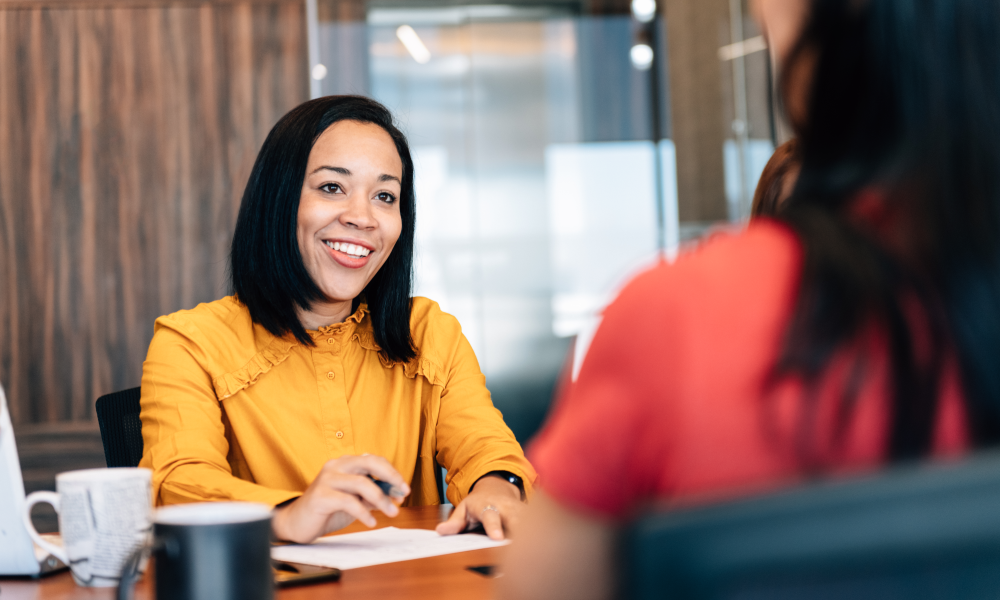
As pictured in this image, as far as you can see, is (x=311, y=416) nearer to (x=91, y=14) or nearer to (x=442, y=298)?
(x=442, y=298)

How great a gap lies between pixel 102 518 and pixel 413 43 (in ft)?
10.4

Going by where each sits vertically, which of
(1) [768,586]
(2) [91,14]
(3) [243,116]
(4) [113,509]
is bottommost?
(4) [113,509]

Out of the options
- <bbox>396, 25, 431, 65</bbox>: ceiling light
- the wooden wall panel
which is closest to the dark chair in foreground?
the wooden wall panel

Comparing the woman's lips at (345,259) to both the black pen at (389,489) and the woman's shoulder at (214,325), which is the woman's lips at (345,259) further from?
the black pen at (389,489)

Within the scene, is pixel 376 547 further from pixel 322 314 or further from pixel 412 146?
pixel 412 146

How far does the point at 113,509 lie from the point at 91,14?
307 cm

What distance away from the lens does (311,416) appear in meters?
1.64

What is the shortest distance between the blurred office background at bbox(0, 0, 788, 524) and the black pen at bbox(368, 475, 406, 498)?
242 centimetres

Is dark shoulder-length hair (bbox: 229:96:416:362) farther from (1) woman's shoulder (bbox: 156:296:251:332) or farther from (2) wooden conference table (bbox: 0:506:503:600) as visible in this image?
(2) wooden conference table (bbox: 0:506:503:600)

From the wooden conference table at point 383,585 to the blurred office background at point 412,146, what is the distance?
2.51m

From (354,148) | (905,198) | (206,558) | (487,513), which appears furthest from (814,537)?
(354,148)

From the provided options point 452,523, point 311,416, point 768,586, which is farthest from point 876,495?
point 311,416

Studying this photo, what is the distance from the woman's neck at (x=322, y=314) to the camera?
5.72 feet

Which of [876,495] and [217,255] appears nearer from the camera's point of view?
[876,495]
